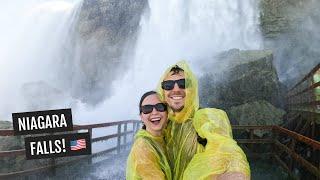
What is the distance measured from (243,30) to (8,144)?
2151cm

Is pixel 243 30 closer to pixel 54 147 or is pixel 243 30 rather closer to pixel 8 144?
pixel 8 144

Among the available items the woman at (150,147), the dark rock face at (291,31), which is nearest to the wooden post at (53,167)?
the woman at (150,147)

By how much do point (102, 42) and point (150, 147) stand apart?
107 feet

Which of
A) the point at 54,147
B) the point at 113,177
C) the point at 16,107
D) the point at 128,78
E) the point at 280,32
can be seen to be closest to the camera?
the point at 54,147

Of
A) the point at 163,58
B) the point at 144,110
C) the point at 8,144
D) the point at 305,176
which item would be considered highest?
the point at 163,58

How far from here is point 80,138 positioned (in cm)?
703

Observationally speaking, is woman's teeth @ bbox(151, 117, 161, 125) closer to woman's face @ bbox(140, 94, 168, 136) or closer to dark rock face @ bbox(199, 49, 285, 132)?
woman's face @ bbox(140, 94, 168, 136)

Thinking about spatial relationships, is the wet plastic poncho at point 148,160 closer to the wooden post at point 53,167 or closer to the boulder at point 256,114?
the wooden post at point 53,167

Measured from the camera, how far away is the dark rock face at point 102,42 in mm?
33844

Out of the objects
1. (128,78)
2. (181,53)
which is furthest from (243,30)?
(128,78)

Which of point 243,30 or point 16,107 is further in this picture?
point 16,107

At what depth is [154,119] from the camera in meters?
2.75

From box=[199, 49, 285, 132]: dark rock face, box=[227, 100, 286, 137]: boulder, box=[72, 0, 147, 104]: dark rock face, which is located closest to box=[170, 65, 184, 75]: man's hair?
box=[227, 100, 286, 137]: boulder

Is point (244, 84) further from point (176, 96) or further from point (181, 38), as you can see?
point (176, 96)
